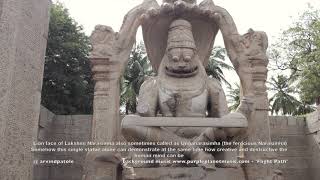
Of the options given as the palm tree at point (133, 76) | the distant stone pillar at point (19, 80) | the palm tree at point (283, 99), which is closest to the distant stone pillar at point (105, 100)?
the distant stone pillar at point (19, 80)

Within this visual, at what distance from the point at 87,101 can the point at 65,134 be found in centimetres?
745

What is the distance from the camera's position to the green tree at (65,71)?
16969 mm

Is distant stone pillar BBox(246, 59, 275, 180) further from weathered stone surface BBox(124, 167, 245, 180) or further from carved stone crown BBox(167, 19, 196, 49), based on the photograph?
carved stone crown BBox(167, 19, 196, 49)

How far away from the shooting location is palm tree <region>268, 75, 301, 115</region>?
27386mm

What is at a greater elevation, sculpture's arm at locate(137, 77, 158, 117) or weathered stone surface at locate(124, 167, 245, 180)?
sculpture's arm at locate(137, 77, 158, 117)

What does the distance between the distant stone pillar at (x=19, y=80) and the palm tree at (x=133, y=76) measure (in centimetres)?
1595

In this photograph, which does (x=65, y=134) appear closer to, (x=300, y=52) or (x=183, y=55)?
(x=183, y=55)

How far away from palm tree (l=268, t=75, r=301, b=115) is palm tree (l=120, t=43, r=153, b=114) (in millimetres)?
10252

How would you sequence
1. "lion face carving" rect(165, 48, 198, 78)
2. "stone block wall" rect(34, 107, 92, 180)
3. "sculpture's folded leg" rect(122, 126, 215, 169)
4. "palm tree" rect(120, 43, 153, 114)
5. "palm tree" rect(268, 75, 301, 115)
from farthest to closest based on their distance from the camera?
"palm tree" rect(268, 75, 301, 115) → "palm tree" rect(120, 43, 153, 114) → "stone block wall" rect(34, 107, 92, 180) → "lion face carving" rect(165, 48, 198, 78) → "sculpture's folded leg" rect(122, 126, 215, 169)

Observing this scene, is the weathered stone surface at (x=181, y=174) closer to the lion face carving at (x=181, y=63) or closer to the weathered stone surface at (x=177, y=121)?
the weathered stone surface at (x=177, y=121)

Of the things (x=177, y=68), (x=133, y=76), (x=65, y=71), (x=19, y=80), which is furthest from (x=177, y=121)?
(x=133, y=76)

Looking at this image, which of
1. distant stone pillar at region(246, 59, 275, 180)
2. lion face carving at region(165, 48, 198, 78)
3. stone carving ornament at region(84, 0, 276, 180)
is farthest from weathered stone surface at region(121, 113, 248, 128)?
lion face carving at region(165, 48, 198, 78)

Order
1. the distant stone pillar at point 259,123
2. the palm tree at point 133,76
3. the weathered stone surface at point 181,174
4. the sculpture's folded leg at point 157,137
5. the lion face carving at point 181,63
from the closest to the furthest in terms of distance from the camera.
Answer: the weathered stone surface at point 181,174 → the sculpture's folded leg at point 157,137 → the distant stone pillar at point 259,123 → the lion face carving at point 181,63 → the palm tree at point 133,76

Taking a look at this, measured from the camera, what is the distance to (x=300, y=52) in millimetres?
19641
